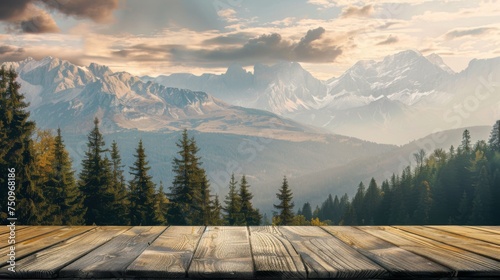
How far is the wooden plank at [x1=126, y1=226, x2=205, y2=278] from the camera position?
3.49 m

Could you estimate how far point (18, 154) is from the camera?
4519 cm

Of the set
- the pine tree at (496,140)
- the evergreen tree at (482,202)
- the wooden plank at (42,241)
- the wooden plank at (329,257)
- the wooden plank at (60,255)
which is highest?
the pine tree at (496,140)

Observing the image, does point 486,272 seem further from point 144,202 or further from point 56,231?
point 144,202

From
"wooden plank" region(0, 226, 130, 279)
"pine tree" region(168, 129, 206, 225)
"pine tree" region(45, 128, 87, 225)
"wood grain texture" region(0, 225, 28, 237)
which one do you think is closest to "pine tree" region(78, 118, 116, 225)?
"pine tree" region(45, 128, 87, 225)

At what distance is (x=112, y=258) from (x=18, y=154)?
46.5m

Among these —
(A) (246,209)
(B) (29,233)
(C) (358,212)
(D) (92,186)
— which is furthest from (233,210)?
(C) (358,212)

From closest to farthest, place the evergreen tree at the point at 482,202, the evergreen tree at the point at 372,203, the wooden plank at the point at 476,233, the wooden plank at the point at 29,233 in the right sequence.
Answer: the wooden plank at the point at 29,233
the wooden plank at the point at 476,233
the evergreen tree at the point at 482,202
the evergreen tree at the point at 372,203

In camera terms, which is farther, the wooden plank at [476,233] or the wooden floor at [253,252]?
the wooden plank at [476,233]

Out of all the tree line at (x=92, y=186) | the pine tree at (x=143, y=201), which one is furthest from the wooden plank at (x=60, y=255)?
the pine tree at (x=143, y=201)

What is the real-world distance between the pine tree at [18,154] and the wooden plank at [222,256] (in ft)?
139

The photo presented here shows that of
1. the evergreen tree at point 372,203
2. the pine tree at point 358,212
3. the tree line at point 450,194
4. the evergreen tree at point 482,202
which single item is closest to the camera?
the evergreen tree at point 482,202

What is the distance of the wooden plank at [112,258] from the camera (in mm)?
3514

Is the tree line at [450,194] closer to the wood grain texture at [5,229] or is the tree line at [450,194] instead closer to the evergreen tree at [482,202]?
the evergreen tree at [482,202]

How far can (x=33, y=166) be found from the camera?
4606 centimetres
